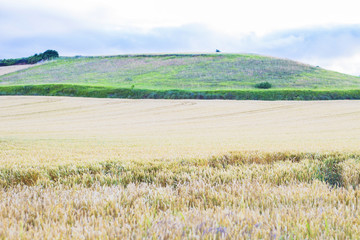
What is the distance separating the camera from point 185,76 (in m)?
63.5

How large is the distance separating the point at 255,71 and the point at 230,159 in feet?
213

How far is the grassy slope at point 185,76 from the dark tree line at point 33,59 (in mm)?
12487

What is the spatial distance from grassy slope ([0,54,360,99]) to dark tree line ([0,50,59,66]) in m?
12.5

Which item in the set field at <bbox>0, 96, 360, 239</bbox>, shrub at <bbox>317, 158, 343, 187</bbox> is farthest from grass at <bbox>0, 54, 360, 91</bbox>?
field at <bbox>0, 96, 360, 239</bbox>

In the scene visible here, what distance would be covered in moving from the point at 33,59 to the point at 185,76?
65505 millimetres

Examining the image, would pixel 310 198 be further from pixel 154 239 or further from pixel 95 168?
pixel 95 168

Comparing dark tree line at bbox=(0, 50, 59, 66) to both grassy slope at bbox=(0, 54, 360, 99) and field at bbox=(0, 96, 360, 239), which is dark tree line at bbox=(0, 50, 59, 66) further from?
field at bbox=(0, 96, 360, 239)

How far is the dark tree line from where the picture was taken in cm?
10244

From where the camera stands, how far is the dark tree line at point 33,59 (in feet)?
336

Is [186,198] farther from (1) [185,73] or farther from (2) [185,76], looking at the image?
(1) [185,73]

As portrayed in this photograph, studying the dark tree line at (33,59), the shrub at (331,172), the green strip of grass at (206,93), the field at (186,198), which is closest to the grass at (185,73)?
the green strip of grass at (206,93)

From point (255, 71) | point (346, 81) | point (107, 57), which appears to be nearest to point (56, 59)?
point (107, 57)

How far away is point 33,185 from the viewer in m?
3.41

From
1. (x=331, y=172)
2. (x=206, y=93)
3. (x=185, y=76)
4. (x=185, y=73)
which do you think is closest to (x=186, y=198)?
(x=331, y=172)
